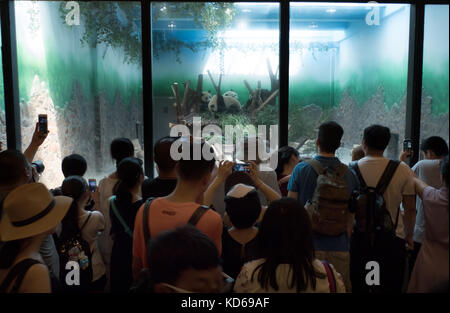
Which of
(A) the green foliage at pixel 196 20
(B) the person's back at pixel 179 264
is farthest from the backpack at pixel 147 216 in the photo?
(A) the green foliage at pixel 196 20

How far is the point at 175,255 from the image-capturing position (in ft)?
3.77

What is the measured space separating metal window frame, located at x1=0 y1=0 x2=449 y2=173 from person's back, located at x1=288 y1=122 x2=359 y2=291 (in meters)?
1.77

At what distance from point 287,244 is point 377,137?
4.57 ft

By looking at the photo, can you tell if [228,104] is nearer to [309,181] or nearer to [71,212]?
[309,181]

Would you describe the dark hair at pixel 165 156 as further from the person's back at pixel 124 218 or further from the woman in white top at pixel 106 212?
the woman in white top at pixel 106 212

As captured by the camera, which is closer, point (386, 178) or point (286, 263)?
point (286, 263)

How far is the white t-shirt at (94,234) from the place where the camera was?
2377 mm

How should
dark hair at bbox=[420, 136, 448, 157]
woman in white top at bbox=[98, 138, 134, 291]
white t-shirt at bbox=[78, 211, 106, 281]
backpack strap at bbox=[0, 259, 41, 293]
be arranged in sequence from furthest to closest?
dark hair at bbox=[420, 136, 448, 157], woman in white top at bbox=[98, 138, 134, 291], white t-shirt at bbox=[78, 211, 106, 281], backpack strap at bbox=[0, 259, 41, 293]

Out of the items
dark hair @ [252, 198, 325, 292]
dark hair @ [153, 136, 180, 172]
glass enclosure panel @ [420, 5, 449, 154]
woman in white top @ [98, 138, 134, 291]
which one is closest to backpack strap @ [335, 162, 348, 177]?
dark hair @ [252, 198, 325, 292]

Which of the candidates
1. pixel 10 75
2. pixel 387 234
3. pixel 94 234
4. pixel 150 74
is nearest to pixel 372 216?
pixel 387 234

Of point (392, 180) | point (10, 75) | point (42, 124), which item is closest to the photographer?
point (392, 180)

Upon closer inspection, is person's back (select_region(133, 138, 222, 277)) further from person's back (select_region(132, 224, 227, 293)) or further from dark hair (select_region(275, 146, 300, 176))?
dark hair (select_region(275, 146, 300, 176))

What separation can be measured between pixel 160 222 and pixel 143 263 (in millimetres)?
259

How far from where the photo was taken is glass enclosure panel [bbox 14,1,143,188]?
409cm
